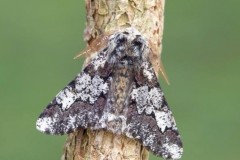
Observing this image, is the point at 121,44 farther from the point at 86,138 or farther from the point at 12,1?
the point at 12,1

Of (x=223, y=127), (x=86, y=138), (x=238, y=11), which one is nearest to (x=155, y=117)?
(x=86, y=138)

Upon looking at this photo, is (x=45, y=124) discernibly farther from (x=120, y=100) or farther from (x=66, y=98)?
(x=120, y=100)

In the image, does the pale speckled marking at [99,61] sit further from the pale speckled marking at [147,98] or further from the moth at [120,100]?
the pale speckled marking at [147,98]

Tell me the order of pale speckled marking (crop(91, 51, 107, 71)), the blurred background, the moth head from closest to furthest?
the moth head
pale speckled marking (crop(91, 51, 107, 71))
the blurred background

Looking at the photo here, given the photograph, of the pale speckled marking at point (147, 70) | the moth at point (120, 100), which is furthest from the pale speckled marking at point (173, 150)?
the pale speckled marking at point (147, 70)

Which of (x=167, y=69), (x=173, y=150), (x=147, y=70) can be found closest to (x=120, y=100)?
(x=147, y=70)

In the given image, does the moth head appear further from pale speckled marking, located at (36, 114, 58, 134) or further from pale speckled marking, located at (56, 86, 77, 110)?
pale speckled marking, located at (36, 114, 58, 134)

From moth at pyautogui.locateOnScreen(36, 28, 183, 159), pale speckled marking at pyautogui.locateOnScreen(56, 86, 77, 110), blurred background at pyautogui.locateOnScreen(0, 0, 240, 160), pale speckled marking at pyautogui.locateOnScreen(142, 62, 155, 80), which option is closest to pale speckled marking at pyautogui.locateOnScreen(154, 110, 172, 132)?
moth at pyautogui.locateOnScreen(36, 28, 183, 159)
